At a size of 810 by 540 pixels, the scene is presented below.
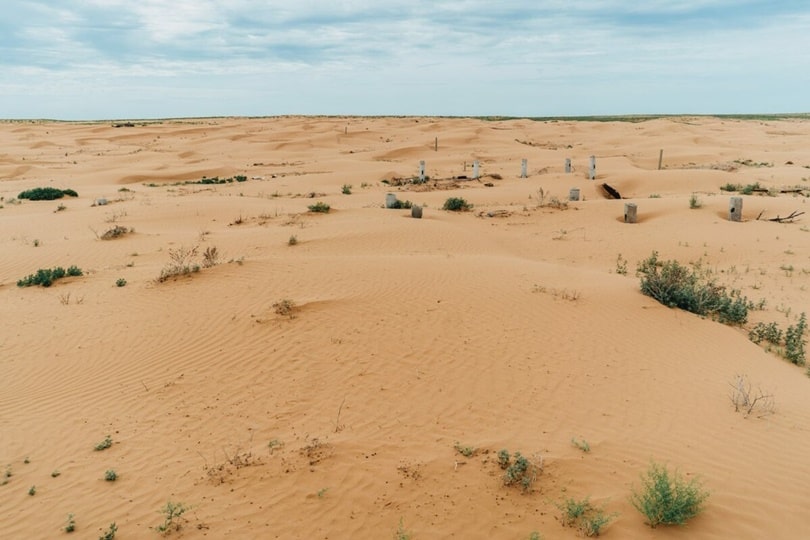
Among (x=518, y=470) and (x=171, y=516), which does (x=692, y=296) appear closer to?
(x=518, y=470)

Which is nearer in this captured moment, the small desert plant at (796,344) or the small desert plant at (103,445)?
the small desert plant at (103,445)

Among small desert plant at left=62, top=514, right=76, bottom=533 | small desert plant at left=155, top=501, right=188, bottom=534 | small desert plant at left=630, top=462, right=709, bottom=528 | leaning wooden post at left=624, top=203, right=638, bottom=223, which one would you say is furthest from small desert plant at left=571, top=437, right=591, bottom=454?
leaning wooden post at left=624, top=203, right=638, bottom=223

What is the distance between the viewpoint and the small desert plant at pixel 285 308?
8.58 metres

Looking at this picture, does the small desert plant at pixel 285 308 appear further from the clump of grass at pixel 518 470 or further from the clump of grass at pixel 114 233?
the clump of grass at pixel 114 233

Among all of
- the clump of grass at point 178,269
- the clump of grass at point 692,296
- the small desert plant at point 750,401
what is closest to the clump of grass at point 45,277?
the clump of grass at point 178,269

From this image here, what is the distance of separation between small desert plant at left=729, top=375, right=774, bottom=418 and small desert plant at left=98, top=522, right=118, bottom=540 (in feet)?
21.3

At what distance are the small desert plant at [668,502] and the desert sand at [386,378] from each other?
0.09 m

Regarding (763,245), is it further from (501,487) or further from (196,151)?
(196,151)

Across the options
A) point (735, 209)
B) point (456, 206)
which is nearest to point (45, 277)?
point (456, 206)

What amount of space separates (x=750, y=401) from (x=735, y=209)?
469 inches

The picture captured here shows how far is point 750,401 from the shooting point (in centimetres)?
633

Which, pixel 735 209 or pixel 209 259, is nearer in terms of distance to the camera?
pixel 209 259

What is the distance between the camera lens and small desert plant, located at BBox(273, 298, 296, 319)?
8578 millimetres

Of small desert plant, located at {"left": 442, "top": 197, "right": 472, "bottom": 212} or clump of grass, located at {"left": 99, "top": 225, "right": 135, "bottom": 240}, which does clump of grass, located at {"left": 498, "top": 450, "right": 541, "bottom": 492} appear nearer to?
clump of grass, located at {"left": 99, "top": 225, "right": 135, "bottom": 240}
